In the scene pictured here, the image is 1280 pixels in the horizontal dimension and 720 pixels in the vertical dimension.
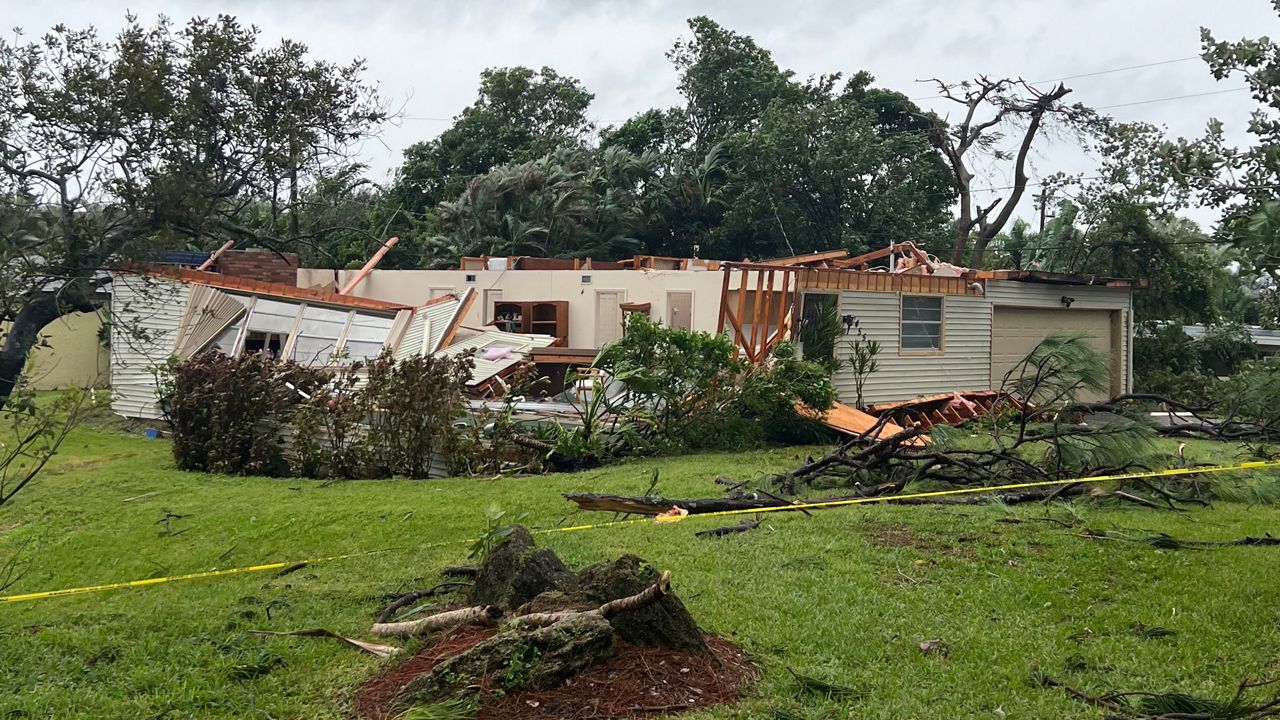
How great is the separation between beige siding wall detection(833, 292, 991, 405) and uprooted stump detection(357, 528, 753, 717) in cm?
1248

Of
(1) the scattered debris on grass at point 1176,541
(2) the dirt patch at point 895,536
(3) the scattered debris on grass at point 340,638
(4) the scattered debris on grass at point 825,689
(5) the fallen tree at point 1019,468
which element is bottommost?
(3) the scattered debris on grass at point 340,638

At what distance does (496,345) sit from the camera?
1733cm

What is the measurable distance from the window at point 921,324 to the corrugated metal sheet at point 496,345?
6128mm

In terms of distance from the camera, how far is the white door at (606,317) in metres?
19.8

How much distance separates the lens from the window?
18.8 meters

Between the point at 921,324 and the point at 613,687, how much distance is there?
15374 millimetres

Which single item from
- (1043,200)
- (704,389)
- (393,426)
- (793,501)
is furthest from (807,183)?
(793,501)

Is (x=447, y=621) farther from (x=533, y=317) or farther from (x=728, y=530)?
(x=533, y=317)

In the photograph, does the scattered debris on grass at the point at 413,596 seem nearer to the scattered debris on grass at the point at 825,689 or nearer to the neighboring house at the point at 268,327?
the scattered debris on grass at the point at 825,689

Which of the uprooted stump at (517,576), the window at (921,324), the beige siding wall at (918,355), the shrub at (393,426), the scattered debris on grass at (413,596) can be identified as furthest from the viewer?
the window at (921,324)

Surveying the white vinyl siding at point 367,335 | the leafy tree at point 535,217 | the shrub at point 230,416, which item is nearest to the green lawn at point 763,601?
the shrub at point 230,416

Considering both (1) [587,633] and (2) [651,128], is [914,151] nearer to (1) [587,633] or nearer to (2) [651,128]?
→ (2) [651,128]

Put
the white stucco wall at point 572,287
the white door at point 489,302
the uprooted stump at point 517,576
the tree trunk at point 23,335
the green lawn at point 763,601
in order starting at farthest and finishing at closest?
→ 1. the white door at point 489,302
2. the white stucco wall at point 572,287
3. the tree trunk at point 23,335
4. the uprooted stump at point 517,576
5. the green lawn at point 763,601

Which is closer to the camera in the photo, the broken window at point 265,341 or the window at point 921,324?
the broken window at point 265,341
